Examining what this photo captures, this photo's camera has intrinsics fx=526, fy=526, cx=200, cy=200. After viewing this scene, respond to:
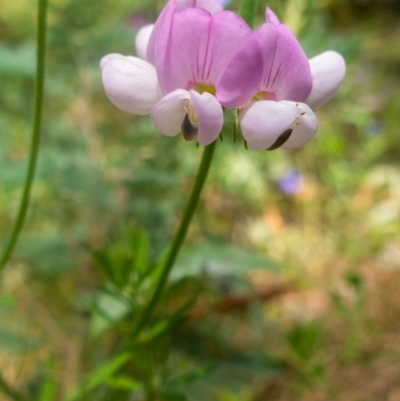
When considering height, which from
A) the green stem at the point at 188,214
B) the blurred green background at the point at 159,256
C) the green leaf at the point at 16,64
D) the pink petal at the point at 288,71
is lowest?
the blurred green background at the point at 159,256

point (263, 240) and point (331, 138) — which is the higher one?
point (331, 138)

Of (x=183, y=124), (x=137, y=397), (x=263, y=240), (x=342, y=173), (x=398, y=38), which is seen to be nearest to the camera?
(x=183, y=124)

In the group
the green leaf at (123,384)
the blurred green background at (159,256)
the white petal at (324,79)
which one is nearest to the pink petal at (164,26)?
the white petal at (324,79)

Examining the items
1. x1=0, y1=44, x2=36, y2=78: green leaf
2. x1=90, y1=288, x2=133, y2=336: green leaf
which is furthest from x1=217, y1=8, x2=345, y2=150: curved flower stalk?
x1=0, y1=44, x2=36, y2=78: green leaf

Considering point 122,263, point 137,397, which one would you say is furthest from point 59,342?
point 122,263

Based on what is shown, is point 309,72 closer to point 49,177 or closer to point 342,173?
point 49,177

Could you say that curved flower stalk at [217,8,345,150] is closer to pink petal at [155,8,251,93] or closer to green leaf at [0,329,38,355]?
pink petal at [155,8,251,93]

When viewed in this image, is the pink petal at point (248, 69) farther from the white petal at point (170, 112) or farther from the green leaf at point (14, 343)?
the green leaf at point (14, 343)

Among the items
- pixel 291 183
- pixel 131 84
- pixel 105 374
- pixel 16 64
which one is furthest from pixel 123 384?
pixel 291 183
